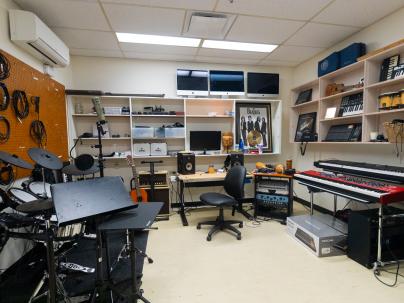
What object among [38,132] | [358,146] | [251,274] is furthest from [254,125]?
[38,132]

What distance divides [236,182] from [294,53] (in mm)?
2367

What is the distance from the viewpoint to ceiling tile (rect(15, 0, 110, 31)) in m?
2.26

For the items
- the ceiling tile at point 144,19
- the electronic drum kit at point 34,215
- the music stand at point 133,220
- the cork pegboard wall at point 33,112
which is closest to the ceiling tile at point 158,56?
the ceiling tile at point 144,19

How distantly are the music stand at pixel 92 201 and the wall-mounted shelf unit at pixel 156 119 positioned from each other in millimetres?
2186

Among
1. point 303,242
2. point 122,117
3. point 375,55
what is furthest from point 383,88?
point 122,117

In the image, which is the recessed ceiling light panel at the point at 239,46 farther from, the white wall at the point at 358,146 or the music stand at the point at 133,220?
the music stand at the point at 133,220

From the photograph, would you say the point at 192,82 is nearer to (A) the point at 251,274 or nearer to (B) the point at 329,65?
(B) the point at 329,65

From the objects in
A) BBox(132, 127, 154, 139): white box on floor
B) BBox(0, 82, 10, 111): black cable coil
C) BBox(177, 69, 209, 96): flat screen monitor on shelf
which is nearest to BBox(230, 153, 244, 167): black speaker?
BBox(177, 69, 209, 96): flat screen monitor on shelf

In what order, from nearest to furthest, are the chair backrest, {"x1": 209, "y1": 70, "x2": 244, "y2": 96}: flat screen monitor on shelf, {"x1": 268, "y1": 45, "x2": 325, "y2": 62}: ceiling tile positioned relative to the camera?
the chair backrest < {"x1": 268, "y1": 45, "x2": 325, "y2": 62}: ceiling tile < {"x1": 209, "y1": 70, "x2": 244, "y2": 96}: flat screen monitor on shelf

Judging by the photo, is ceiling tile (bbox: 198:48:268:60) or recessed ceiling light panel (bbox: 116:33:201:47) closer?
recessed ceiling light panel (bbox: 116:33:201:47)

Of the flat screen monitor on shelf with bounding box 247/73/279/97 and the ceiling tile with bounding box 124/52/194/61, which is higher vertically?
the ceiling tile with bounding box 124/52/194/61

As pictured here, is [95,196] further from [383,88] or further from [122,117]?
[383,88]

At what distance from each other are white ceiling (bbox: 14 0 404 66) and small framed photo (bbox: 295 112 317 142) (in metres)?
1.04

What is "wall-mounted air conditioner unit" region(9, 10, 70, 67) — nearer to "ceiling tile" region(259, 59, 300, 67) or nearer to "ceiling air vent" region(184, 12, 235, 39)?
"ceiling air vent" region(184, 12, 235, 39)
